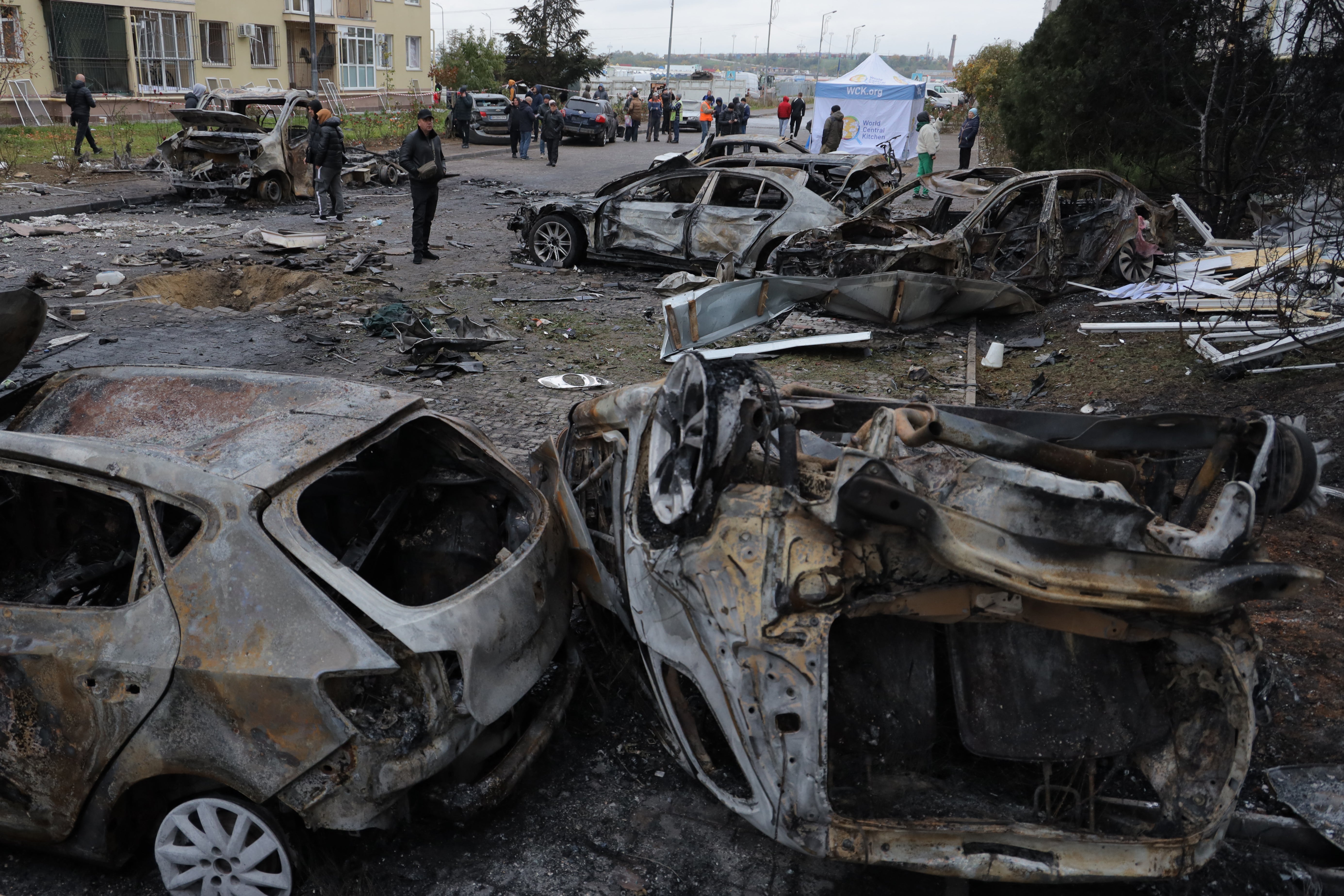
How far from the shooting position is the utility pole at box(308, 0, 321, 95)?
2734 cm

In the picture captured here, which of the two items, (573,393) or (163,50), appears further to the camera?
(163,50)

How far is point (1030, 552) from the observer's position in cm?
252

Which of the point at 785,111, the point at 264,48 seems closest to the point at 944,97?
the point at 785,111

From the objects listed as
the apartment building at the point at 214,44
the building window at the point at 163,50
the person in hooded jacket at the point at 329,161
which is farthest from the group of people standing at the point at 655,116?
the person in hooded jacket at the point at 329,161

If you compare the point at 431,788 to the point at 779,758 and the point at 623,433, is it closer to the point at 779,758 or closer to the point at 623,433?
the point at 779,758

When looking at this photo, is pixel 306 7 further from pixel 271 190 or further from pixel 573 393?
pixel 573 393

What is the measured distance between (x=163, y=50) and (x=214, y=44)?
2622 millimetres

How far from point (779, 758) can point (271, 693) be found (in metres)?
1.50

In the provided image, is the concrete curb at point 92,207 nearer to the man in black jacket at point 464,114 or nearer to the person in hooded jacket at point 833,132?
the man in black jacket at point 464,114

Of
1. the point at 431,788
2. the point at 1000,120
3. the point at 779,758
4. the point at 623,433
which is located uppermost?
the point at 1000,120

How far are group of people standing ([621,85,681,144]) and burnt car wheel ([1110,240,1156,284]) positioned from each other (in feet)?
82.6

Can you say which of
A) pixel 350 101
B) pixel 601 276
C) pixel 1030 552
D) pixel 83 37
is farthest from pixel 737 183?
pixel 350 101

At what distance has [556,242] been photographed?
12.4 meters

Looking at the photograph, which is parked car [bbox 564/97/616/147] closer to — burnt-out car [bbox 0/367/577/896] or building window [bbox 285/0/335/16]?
building window [bbox 285/0/335/16]
